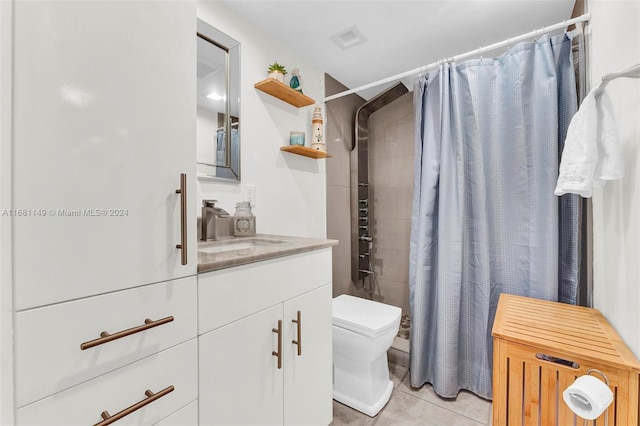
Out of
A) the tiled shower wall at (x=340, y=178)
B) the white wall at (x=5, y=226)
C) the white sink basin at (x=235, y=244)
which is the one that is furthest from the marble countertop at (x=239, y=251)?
the tiled shower wall at (x=340, y=178)

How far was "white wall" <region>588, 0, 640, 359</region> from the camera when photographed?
859mm

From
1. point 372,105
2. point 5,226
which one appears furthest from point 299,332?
point 372,105

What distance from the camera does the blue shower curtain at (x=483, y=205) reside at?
1.45 metres

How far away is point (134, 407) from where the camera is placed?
2.12 feet

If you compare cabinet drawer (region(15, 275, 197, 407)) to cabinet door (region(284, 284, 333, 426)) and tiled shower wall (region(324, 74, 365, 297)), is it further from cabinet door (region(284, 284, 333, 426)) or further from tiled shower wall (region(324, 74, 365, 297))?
tiled shower wall (region(324, 74, 365, 297))

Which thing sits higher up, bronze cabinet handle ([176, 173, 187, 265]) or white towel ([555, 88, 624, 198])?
white towel ([555, 88, 624, 198])

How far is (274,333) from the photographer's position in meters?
1.03

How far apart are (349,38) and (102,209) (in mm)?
1739

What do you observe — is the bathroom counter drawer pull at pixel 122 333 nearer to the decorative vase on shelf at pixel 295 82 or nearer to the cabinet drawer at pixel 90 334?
the cabinet drawer at pixel 90 334

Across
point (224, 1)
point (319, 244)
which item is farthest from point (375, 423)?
point (224, 1)

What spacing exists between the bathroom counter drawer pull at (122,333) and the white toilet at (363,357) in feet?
3.63

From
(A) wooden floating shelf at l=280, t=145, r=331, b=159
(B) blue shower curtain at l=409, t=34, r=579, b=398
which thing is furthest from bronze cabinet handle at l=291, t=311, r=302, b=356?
(A) wooden floating shelf at l=280, t=145, r=331, b=159

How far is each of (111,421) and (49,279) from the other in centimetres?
34

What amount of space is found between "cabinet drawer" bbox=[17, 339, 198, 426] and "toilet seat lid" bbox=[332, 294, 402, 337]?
0.96 m
